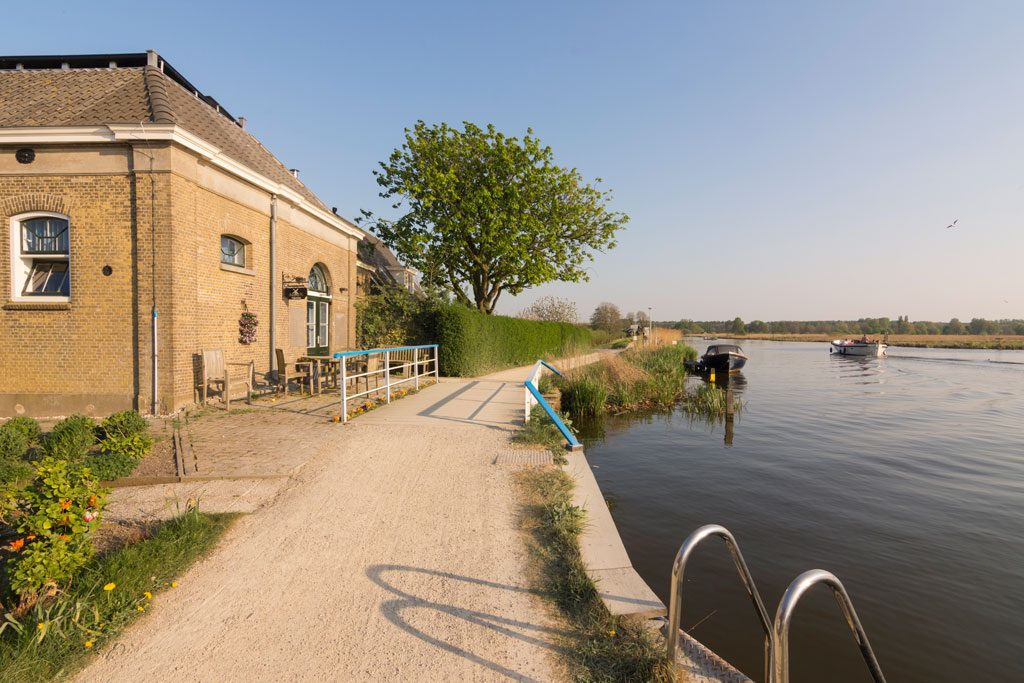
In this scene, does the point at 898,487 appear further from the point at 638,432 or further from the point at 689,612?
the point at 689,612

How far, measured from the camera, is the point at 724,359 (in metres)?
25.6

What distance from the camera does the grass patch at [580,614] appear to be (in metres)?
2.63

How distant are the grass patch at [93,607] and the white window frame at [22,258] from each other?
322 inches

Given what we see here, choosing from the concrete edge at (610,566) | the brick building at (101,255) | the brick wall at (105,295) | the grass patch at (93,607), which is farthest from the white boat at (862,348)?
the grass patch at (93,607)

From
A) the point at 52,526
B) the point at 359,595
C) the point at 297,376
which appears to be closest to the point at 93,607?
the point at 52,526

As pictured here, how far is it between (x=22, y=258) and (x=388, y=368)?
7.27m

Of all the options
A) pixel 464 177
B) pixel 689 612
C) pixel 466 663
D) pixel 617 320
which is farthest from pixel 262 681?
pixel 617 320

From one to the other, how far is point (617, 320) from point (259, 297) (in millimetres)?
50388

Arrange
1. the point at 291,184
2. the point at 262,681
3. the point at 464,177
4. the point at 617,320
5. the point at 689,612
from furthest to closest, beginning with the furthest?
the point at 617,320 → the point at 464,177 → the point at 291,184 → the point at 689,612 → the point at 262,681

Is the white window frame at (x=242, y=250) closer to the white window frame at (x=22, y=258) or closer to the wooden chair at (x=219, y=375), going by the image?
the wooden chair at (x=219, y=375)

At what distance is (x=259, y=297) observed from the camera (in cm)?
1177

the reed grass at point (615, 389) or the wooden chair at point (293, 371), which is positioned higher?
the wooden chair at point (293, 371)

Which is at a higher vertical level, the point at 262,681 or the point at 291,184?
the point at 291,184

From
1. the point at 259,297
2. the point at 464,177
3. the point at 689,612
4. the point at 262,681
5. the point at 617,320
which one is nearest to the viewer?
the point at 262,681
